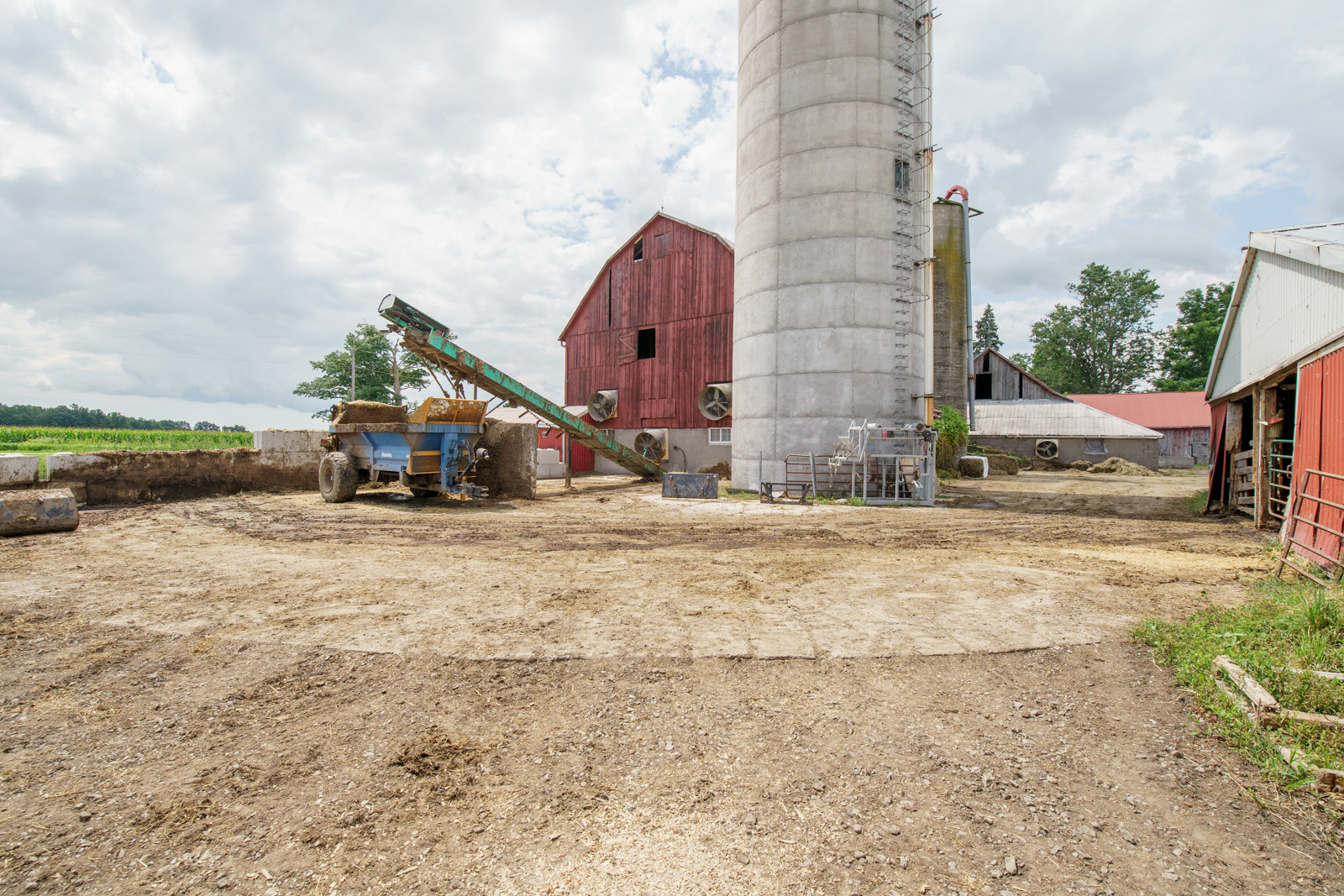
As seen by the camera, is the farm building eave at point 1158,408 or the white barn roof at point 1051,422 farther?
the farm building eave at point 1158,408

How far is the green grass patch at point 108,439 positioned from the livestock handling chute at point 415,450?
19.3m

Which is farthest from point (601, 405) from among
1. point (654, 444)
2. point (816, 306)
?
point (816, 306)

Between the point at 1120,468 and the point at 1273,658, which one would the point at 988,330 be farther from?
the point at 1273,658

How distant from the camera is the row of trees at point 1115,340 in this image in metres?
53.4

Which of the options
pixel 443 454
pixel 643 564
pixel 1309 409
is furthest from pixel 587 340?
pixel 1309 409

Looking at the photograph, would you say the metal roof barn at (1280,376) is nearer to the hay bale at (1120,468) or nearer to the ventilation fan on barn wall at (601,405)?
the hay bale at (1120,468)

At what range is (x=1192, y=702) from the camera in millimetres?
3867

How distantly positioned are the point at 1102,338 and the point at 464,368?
207ft

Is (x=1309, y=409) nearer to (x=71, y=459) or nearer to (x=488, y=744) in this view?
(x=488, y=744)

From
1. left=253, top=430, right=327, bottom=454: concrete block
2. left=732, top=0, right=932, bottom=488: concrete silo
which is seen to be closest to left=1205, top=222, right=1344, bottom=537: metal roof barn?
left=732, top=0, right=932, bottom=488: concrete silo

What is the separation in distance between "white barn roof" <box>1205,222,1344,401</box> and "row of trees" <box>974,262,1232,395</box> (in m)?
44.1

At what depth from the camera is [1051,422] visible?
3344 centimetres

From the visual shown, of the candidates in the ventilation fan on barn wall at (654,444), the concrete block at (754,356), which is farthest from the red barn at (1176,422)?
the concrete block at (754,356)

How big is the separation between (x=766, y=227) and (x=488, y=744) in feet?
52.6
